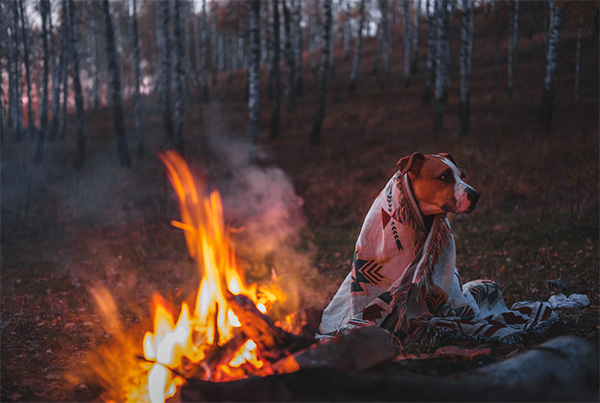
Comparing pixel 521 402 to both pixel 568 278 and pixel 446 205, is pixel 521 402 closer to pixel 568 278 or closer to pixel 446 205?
Result: pixel 446 205

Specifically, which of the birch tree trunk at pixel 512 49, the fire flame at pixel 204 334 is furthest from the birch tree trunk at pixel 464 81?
the fire flame at pixel 204 334

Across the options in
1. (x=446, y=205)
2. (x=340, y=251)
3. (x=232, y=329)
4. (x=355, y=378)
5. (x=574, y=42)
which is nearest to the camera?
(x=355, y=378)

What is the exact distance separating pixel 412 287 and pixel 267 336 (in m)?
1.53

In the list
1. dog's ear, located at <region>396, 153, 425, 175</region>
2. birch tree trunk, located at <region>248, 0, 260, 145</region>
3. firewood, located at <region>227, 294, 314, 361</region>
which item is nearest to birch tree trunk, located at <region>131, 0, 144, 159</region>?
birch tree trunk, located at <region>248, 0, 260, 145</region>

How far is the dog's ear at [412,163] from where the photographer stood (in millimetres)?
3988

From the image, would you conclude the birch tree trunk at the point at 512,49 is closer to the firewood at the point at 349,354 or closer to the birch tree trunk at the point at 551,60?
the birch tree trunk at the point at 551,60

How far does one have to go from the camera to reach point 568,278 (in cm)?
673

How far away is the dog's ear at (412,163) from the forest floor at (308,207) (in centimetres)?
182

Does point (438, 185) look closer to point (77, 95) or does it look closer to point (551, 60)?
point (551, 60)

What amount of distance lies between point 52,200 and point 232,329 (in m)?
13.5

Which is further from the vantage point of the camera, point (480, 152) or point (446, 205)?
point (480, 152)

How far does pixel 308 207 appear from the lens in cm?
1325

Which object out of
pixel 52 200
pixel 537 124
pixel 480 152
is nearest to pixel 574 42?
pixel 537 124

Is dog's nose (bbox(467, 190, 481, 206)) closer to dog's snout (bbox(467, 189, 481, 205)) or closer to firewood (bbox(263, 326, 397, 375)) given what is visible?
dog's snout (bbox(467, 189, 481, 205))
